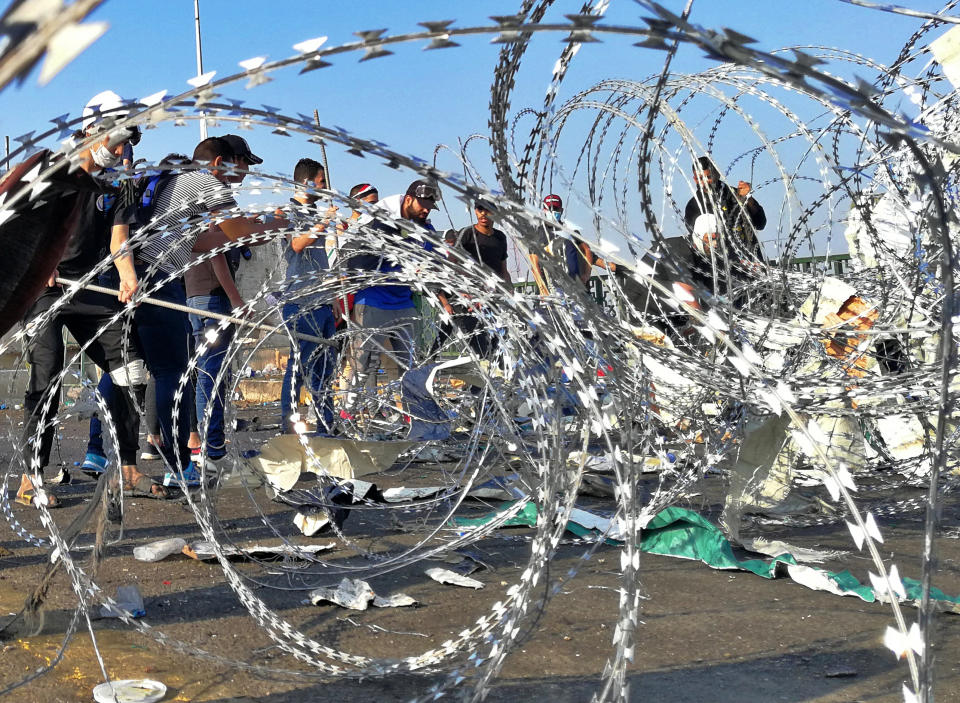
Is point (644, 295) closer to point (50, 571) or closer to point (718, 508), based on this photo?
point (718, 508)

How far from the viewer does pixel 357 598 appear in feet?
13.8

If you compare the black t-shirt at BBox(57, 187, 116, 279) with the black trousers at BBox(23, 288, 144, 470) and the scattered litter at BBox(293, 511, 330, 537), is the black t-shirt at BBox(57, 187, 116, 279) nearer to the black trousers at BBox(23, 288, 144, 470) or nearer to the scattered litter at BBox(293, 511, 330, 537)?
the black trousers at BBox(23, 288, 144, 470)

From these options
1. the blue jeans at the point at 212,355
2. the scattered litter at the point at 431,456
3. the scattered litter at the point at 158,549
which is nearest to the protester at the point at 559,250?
the scattered litter at the point at 158,549

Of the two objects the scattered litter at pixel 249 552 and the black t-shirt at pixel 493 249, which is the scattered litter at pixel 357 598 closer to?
the scattered litter at pixel 249 552

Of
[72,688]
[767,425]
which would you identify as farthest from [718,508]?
[72,688]

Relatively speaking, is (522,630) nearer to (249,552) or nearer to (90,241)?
(249,552)

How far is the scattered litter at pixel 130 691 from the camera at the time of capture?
10.1 ft

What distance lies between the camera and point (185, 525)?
5805 mm

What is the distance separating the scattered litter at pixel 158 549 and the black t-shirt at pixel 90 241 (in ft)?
6.56

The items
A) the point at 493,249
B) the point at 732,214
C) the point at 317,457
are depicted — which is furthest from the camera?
the point at 493,249

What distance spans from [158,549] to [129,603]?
0.94m

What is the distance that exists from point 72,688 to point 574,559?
8.18ft

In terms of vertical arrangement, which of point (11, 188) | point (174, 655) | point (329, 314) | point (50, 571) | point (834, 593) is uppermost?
point (329, 314)

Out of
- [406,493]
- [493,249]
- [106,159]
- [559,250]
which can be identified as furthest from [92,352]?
[493,249]
